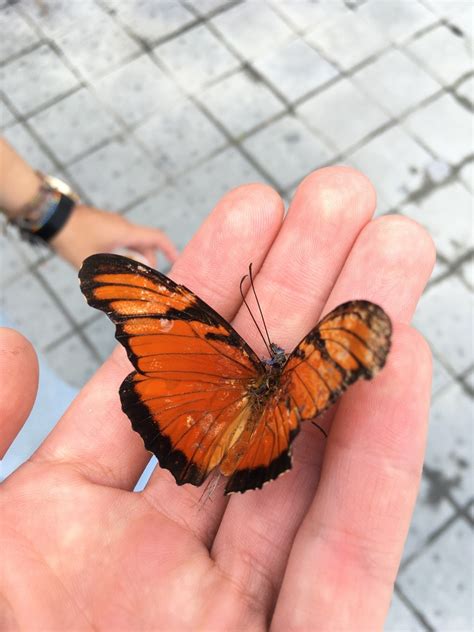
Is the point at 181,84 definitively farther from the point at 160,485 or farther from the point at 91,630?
the point at 91,630

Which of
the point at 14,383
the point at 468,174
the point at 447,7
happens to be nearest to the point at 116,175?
the point at 468,174

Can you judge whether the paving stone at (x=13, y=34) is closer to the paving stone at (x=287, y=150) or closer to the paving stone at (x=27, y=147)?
the paving stone at (x=27, y=147)

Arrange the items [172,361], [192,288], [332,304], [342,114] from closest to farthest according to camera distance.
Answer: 1. [172,361]
2. [332,304]
3. [192,288]
4. [342,114]

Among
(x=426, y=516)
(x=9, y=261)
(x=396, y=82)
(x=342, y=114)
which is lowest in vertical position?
(x=426, y=516)

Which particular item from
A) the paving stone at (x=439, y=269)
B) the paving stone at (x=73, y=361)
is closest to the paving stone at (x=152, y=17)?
the paving stone at (x=73, y=361)

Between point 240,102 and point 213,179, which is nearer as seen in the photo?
point 213,179

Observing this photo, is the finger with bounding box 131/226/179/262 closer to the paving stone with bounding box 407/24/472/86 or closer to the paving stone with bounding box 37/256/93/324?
the paving stone with bounding box 37/256/93/324

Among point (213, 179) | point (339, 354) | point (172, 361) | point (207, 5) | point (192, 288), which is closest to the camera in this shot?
point (339, 354)

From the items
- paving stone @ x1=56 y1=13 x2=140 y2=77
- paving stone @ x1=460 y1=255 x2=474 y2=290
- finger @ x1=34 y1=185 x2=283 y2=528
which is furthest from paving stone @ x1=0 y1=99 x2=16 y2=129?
paving stone @ x1=460 y1=255 x2=474 y2=290

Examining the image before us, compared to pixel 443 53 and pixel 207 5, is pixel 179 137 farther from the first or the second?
pixel 443 53
